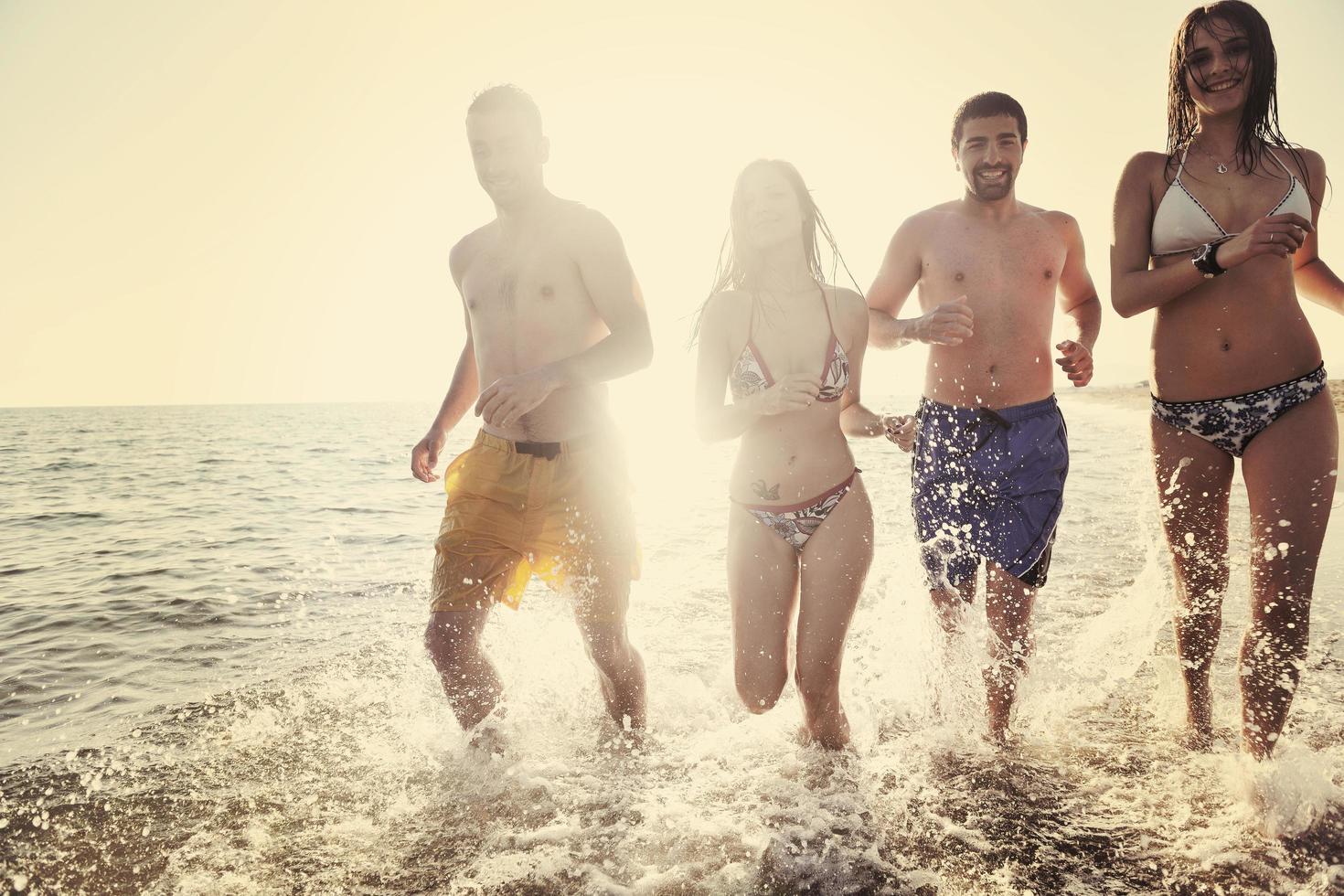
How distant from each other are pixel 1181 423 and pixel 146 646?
21.8 ft

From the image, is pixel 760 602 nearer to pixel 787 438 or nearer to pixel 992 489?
pixel 787 438

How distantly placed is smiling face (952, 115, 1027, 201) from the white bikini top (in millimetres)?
624

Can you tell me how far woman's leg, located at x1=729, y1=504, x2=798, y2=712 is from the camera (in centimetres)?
323

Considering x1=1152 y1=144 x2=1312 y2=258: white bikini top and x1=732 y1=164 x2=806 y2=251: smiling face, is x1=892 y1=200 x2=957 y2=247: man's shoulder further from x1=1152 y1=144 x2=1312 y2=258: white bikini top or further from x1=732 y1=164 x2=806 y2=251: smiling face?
x1=1152 y1=144 x2=1312 y2=258: white bikini top

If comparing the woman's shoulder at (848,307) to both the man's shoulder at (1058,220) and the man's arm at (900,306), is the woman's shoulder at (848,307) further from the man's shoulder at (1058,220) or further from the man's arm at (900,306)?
the man's shoulder at (1058,220)

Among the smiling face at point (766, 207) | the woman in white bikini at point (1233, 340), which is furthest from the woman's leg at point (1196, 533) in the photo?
the smiling face at point (766, 207)

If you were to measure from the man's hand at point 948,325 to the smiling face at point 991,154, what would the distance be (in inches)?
27.8

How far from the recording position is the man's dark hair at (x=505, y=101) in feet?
11.0

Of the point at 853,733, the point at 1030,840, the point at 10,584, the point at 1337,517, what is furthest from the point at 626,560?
the point at 1337,517

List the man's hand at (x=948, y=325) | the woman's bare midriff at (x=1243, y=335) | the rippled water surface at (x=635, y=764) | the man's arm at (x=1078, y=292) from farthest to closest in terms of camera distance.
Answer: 1. the man's arm at (x=1078, y=292)
2. the man's hand at (x=948, y=325)
3. the woman's bare midriff at (x=1243, y=335)
4. the rippled water surface at (x=635, y=764)

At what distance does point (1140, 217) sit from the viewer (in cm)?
321

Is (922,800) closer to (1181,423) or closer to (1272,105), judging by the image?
(1181,423)

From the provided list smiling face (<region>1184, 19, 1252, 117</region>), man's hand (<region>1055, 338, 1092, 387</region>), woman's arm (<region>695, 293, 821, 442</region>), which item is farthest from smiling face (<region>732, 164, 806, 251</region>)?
smiling face (<region>1184, 19, 1252, 117</region>)

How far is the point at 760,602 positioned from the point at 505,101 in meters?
2.42
